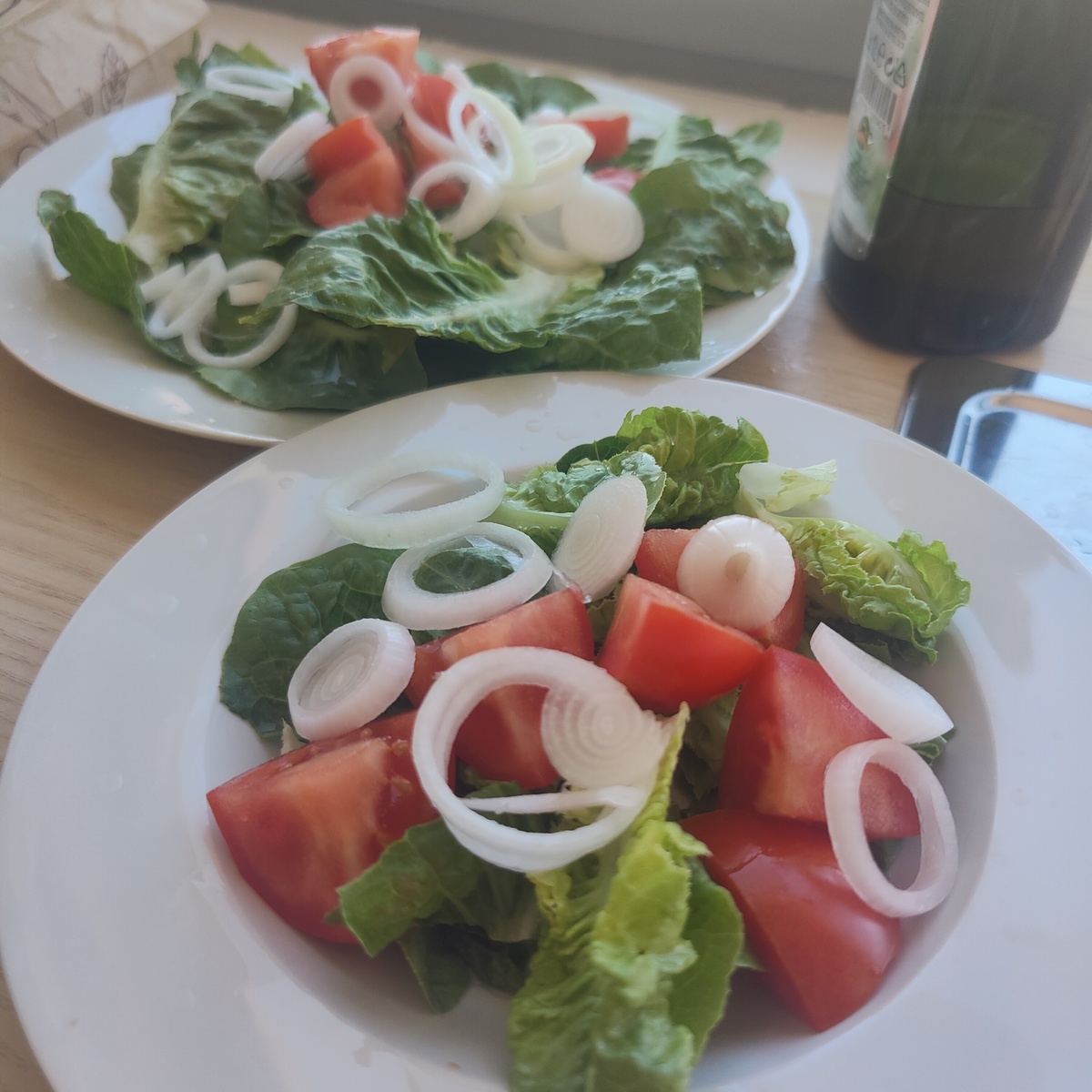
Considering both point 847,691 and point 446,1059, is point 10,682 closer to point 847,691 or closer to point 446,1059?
point 446,1059

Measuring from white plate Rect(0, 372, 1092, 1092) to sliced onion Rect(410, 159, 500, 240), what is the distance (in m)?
0.57

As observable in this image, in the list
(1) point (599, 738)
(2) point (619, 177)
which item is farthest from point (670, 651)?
(2) point (619, 177)

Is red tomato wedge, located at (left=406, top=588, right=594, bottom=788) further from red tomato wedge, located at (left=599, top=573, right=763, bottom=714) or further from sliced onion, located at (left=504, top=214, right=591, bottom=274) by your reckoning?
sliced onion, located at (left=504, top=214, right=591, bottom=274)

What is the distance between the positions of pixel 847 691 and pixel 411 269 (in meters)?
0.72

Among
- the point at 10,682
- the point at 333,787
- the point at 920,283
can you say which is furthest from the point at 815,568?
the point at 10,682

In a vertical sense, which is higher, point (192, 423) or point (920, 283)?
point (920, 283)

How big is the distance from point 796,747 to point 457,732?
0.76ft

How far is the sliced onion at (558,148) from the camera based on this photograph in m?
1.26

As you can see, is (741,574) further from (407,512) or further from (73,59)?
(73,59)

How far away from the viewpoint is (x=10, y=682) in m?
0.77

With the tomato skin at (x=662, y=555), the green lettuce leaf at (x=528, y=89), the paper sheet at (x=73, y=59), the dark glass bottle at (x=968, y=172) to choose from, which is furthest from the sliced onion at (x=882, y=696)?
the paper sheet at (x=73, y=59)

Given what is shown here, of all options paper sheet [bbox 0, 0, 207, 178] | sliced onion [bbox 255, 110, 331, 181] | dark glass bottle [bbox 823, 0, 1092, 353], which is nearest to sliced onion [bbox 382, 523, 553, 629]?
dark glass bottle [bbox 823, 0, 1092, 353]

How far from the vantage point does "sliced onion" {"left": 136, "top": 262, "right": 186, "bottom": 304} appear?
113cm

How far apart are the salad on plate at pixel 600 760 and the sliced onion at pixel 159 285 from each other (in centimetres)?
55
